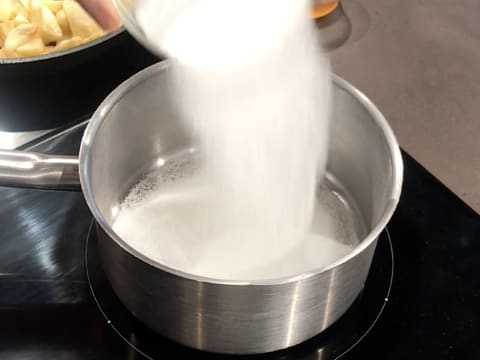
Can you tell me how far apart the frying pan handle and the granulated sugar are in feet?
0.32

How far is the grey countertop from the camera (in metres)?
0.71

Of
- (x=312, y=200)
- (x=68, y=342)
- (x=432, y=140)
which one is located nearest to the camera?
(x=68, y=342)

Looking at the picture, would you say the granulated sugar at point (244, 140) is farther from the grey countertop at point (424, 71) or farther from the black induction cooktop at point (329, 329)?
the grey countertop at point (424, 71)

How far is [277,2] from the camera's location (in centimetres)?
52

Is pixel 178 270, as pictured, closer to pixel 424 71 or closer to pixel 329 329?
pixel 329 329

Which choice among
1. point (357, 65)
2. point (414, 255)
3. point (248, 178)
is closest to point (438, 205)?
point (414, 255)

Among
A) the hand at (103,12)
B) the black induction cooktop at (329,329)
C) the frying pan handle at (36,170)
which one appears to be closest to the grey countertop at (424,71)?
the black induction cooktop at (329,329)

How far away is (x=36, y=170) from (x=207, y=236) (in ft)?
0.50

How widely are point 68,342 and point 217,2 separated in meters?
0.29

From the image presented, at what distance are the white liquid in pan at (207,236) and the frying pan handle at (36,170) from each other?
0.09 meters

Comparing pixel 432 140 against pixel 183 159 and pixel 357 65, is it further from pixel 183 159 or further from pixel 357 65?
pixel 183 159

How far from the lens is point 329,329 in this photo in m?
0.50

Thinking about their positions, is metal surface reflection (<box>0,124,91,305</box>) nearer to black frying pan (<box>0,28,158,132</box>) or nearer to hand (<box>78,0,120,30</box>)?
black frying pan (<box>0,28,158,132</box>)

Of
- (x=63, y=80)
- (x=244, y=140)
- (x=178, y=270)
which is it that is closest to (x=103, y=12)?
(x=63, y=80)
